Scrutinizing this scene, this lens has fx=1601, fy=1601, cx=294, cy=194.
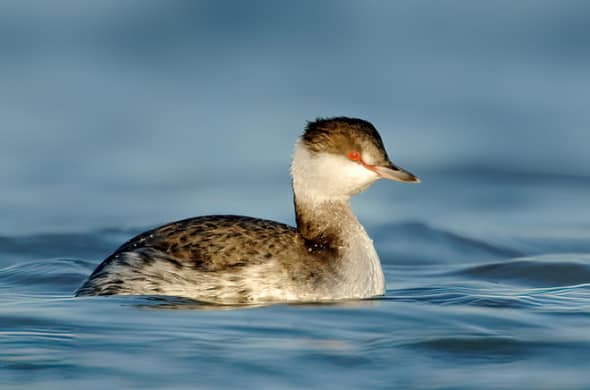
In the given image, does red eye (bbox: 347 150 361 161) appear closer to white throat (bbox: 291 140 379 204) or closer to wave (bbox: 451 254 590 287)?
white throat (bbox: 291 140 379 204)

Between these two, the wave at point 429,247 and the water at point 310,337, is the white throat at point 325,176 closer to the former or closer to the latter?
the water at point 310,337

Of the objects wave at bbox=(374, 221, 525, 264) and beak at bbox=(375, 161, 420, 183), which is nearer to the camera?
beak at bbox=(375, 161, 420, 183)

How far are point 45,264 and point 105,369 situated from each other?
5.48 metres

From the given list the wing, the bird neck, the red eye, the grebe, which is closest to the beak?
the grebe

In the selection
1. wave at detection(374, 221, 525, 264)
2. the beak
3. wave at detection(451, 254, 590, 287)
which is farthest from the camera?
wave at detection(374, 221, 525, 264)

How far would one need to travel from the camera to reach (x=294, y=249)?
42.1 ft

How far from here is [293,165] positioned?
43.2ft

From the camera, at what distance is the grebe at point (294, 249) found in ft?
41.1

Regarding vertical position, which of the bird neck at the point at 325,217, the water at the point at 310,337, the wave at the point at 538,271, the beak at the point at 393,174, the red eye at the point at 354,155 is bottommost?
the water at the point at 310,337

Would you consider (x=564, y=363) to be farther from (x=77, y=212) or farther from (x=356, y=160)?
(x=77, y=212)

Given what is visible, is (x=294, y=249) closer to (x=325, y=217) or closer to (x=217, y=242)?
(x=325, y=217)

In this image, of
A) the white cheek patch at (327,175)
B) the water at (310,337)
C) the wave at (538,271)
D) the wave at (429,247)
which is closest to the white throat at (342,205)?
the white cheek patch at (327,175)

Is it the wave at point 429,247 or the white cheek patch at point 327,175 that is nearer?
the white cheek patch at point 327,175

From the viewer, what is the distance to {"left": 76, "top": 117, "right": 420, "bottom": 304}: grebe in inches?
493
